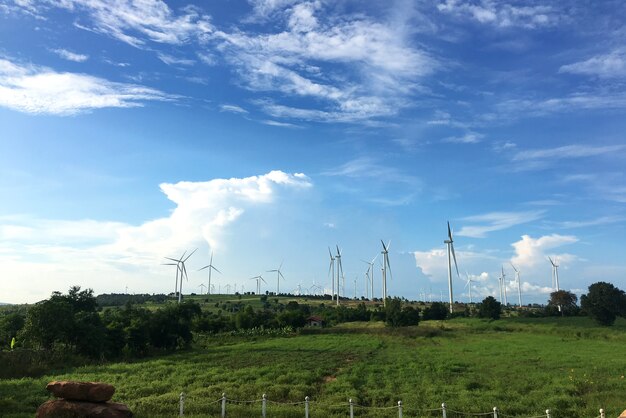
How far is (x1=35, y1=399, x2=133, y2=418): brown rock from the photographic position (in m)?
23.7

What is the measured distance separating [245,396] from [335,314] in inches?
4260

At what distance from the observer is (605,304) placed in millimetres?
106812

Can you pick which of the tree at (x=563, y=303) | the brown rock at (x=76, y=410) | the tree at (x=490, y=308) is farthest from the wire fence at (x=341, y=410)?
the tree at (x=563, y=303)

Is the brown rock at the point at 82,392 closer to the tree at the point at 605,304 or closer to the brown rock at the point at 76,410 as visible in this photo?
the brown rock at the point at 76,410

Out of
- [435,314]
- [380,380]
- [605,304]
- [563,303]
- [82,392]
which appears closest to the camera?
[82,392]

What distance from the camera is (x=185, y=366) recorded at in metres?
53.6

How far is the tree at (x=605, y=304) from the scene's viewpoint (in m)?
107

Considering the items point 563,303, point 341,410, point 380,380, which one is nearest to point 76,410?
point 341,410

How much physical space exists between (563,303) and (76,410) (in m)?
146

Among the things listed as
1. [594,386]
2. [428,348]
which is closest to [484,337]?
[428,348]

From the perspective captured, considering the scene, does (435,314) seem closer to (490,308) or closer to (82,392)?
(490,308)

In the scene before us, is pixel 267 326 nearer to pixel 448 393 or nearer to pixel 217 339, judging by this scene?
pixel 217 339

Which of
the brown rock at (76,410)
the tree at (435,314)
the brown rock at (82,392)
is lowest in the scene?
the brown rock at (76,410)

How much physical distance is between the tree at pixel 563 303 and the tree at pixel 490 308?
19.3 metres
